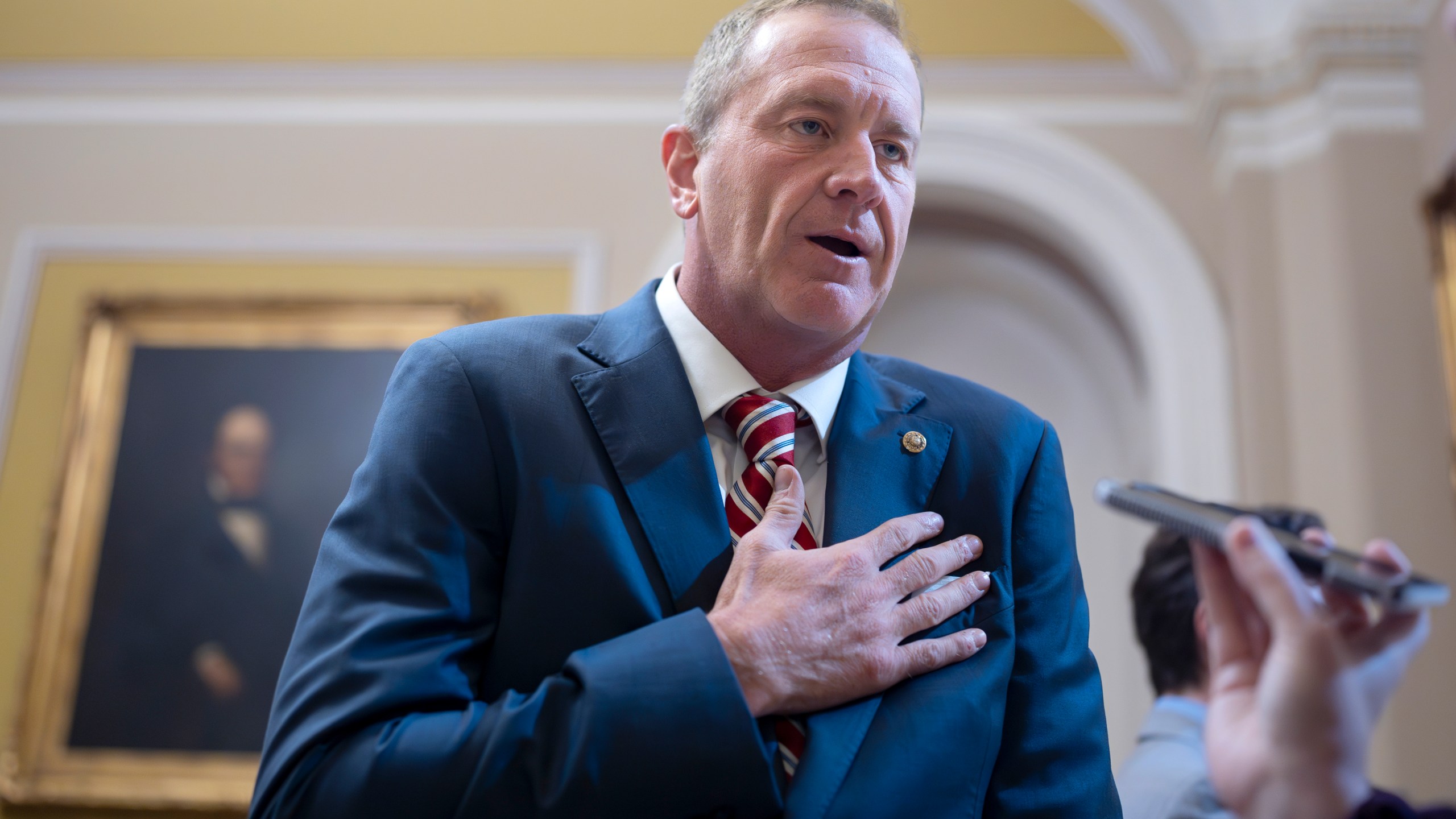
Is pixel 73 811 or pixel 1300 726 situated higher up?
pixel 1300 726

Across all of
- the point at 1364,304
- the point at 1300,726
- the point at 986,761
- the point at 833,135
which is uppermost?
the point at 1364,304

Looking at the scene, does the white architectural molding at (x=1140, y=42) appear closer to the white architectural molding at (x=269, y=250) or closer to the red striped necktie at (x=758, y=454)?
the white architectural molding at (x=269, y=250)

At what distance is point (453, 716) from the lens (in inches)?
42.0

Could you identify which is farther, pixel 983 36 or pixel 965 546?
pixel 983 36

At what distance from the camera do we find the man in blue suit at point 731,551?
1050 millimetres

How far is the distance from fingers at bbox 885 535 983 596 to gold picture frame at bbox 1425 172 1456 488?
8.99 ft

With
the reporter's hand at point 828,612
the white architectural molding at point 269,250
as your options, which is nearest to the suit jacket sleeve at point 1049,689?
A: the reporter's hand at point 828,612

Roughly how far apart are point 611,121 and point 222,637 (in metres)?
2.35

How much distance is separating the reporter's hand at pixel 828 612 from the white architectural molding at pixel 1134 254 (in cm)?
300

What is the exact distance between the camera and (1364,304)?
3654 mm

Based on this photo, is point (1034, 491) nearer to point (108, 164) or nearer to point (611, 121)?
point (611, 121)

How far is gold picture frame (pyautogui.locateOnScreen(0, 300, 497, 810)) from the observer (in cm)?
392

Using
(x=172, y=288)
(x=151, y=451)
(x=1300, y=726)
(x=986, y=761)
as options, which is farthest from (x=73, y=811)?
(x=1300, y=726)

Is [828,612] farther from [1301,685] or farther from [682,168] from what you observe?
[682,168]
